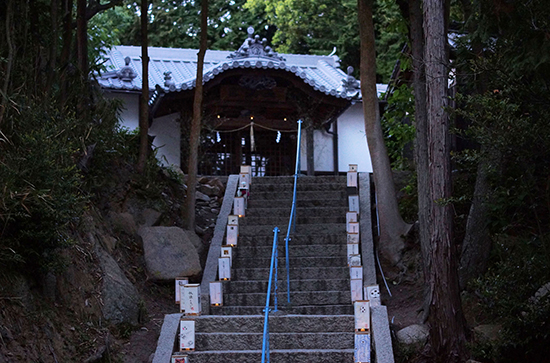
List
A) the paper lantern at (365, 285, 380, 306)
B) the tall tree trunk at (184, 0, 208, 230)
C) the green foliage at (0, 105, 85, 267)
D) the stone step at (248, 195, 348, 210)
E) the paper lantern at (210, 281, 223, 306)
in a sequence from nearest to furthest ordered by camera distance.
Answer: the green foliage at (0, 105, 85, 267)
the paper lantern at (365, 285, 380, 306)
the paper lantern at (210, 281, 223, 306)
the tall tree trunk at (184, 0, 208, 230)
the stone step at (248, 195, 348, 210)

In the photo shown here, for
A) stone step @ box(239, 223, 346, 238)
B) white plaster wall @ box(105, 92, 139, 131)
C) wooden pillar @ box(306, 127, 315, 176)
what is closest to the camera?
stone step @ box(239, 223, 346, 238)

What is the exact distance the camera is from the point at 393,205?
37.2ft

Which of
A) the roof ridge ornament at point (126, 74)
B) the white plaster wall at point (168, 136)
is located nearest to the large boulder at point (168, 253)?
the white plaster wall at point (168, 136)

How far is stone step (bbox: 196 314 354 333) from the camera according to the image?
27.3 ft

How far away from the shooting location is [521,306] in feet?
24.0

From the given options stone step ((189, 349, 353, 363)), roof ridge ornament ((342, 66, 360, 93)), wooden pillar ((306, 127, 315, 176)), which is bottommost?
stone step ((189, 349, 353, 363))

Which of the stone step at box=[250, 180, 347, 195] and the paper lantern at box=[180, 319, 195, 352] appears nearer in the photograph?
the paper lantern at box=[180, 319, 195, 352]

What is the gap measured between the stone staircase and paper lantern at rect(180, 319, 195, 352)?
0.14m

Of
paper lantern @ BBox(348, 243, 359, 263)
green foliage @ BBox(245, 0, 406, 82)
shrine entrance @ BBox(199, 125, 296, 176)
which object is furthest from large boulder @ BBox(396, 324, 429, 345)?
green foliage @ BBox(245, 0, 406, 82)

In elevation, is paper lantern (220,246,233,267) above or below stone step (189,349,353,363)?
above

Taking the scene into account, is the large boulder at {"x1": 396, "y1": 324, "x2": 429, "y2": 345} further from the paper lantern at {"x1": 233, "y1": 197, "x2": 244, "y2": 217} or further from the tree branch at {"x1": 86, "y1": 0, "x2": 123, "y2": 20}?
the tree branch at {"x1": 86, "y1": 0, "x2": 123, "y2": 20}

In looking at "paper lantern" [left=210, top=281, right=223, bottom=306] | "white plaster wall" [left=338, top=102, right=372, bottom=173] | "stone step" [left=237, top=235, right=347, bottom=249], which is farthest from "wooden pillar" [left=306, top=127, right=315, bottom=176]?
"paper lantern" [left=210, top=281, right=223, bottom=306]

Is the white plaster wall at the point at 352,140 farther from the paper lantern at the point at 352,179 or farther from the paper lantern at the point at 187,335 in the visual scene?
the paper lantern at the point at 187,335

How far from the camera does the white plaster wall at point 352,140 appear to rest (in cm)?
1917
